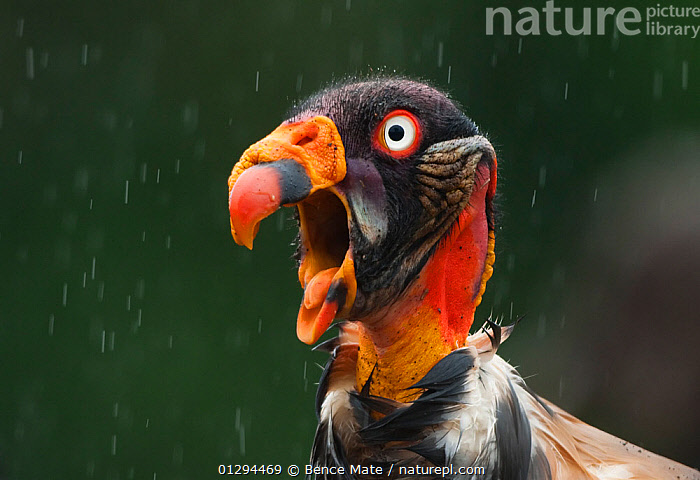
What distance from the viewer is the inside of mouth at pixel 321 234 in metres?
1.61

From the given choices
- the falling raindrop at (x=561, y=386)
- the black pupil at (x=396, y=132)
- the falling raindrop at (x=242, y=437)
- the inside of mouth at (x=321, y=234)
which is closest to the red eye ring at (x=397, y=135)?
the black pupil at (x=396, y=132)

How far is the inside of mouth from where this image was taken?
1.61 metres

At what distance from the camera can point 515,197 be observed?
153 inches

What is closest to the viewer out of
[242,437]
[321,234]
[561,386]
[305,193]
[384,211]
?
[305,193]

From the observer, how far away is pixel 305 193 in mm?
1395

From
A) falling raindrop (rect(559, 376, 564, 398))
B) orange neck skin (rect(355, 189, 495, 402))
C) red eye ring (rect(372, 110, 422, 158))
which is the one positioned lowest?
falling raindrop (rect(559, 376, 564, 398))

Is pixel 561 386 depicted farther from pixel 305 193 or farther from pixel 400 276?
pixel 305 193

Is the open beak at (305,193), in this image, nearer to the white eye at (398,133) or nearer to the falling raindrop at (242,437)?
the white eye at (398,133)

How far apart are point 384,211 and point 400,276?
154 mm

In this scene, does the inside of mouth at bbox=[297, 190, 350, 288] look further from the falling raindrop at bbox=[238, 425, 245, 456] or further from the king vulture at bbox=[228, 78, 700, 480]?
the falling raindrop at bbox=[238, 425, 245, 456]

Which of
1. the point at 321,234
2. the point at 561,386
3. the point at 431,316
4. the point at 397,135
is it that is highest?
the point at 397,135

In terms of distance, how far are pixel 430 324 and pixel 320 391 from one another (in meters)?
0.33

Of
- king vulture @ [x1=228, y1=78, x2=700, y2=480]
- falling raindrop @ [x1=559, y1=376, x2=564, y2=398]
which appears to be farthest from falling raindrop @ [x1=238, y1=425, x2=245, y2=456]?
→ king vulture @ [x1=228, y1=78, x2=700, y2=480]

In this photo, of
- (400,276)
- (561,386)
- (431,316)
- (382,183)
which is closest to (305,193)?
(382,183)
